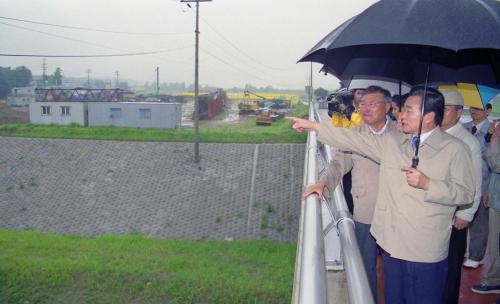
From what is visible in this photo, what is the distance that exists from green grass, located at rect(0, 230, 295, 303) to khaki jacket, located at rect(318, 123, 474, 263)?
6.66 metres

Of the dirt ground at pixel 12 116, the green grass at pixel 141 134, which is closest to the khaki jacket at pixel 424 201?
the green grass at pixel 141 134

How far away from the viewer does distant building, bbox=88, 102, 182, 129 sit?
1169 inches

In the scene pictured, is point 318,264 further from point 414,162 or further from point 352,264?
point 414,162

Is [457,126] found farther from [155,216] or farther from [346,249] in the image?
[155,216]

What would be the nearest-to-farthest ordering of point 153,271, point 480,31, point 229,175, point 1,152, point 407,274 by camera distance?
point 480,31 → point 407,274 → point 153,271 → point 229,175 → point 1,152

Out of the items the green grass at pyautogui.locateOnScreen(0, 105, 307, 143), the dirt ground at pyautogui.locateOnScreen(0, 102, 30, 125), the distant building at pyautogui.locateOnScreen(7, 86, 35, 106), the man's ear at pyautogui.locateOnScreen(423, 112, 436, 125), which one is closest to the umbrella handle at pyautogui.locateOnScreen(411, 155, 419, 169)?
the man's ear at pyautogui.locateOnScreen(423, 112, 436, 125)

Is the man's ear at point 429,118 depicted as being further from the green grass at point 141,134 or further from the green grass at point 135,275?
the green grass at point 141,134

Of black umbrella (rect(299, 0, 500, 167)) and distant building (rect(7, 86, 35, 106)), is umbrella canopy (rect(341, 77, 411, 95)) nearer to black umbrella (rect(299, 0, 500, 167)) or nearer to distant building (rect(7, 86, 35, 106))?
black umbrella (rect(299, 0, 500, 167))

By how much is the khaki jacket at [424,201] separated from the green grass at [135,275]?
6.66 m

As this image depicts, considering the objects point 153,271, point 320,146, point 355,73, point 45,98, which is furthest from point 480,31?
point 45,98

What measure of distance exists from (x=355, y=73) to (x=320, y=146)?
1653 mm

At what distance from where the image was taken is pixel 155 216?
59.0ft

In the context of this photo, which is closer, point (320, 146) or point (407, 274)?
point (407, 274)

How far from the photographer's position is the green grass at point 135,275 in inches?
349
